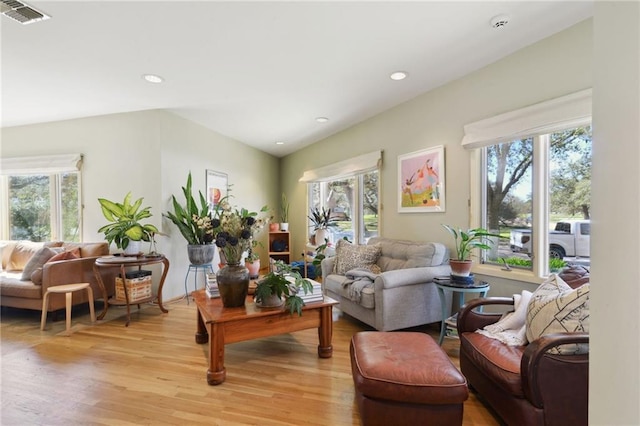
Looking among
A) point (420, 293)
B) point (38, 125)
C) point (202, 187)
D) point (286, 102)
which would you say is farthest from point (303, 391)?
point (38, 125)

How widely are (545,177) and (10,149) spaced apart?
6.99m

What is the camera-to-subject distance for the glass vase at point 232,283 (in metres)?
2.28

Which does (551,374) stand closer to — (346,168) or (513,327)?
(513,327)

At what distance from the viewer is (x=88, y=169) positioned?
4305 mm

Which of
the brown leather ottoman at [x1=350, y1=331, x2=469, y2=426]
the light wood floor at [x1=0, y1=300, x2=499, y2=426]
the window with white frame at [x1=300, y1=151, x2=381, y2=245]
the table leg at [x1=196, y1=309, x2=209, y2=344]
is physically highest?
the window with white frame at [x1=300, y1=151, x2=381, y2=245]

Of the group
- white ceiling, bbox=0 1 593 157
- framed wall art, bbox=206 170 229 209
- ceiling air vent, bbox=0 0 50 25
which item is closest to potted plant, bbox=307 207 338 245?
framed wall art, bbox=206 170 229 209

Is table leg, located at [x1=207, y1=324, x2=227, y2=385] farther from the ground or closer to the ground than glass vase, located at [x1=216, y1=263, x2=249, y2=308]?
closer to the ground

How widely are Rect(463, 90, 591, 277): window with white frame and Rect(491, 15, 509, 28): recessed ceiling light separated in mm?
697

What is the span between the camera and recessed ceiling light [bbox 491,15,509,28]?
2148 millimetres

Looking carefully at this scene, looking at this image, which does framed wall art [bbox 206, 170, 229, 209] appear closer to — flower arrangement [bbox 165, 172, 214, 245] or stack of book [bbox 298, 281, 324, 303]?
flower arrangement [bbox 165, 172, 214, 245]

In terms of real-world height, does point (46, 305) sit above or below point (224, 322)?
below

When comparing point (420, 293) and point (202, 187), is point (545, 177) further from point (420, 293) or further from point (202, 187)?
point (202, 187)

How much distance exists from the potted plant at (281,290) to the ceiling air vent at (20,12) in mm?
2334

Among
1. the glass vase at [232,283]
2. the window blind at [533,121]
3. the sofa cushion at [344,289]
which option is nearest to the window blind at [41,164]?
the glass vase at [232,283]
